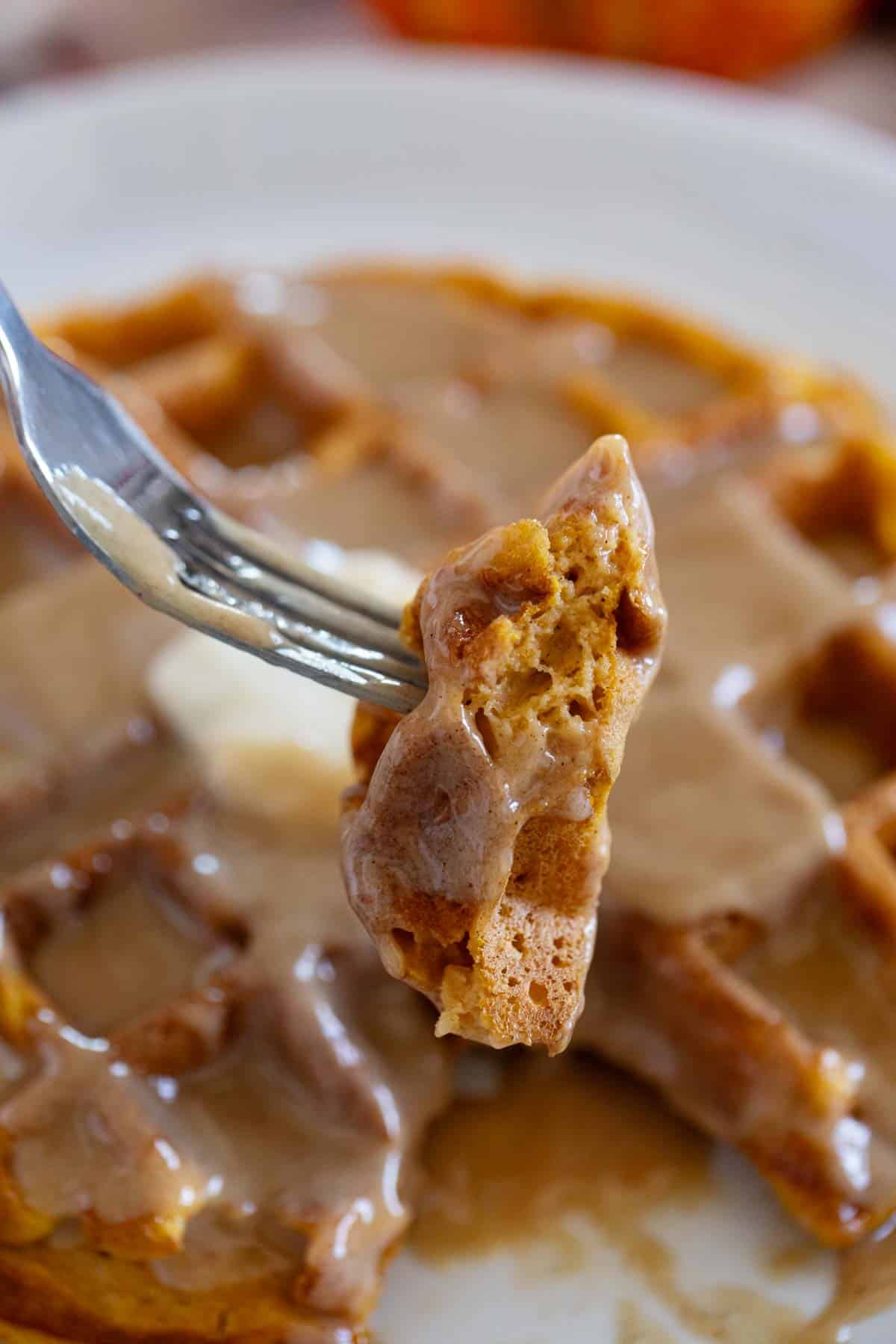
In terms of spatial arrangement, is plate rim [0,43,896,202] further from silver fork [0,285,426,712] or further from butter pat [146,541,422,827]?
silver fork [0,285,426,712]

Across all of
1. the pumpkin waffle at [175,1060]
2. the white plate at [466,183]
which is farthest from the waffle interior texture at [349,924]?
the white plate at [466,183]

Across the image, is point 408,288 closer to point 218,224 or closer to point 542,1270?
point 218,224

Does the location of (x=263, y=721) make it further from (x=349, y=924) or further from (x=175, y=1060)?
(x=175, y=1060)

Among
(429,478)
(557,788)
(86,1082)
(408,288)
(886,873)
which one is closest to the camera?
(557,788)

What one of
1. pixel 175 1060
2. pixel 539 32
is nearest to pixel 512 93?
pixel 539 32

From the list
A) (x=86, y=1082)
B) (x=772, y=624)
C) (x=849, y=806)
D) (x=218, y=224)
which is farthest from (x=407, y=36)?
(x=86, y=1082)

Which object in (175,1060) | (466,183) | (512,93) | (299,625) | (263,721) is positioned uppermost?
(299,625)
